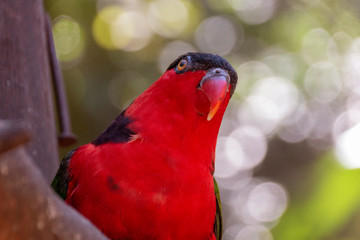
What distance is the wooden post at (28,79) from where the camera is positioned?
1.52 meters

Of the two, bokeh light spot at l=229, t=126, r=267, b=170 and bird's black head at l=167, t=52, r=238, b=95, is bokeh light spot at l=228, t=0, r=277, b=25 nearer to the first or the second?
bokeh light spot at l=229, t=126, r=267, b=170

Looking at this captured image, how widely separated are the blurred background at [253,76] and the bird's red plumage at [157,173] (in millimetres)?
1949

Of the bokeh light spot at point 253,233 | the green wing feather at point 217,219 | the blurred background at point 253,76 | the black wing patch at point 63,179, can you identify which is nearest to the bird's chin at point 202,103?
the green wing feather at point 217,219

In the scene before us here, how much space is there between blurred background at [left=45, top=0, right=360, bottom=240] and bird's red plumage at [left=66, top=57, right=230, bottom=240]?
6.39ft

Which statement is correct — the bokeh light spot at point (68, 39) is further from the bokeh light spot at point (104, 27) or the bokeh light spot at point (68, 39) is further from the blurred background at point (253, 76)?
the bokeh light spot at point (104, 27)

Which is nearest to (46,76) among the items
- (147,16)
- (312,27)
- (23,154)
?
(23,154)

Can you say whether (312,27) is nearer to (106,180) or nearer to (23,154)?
A: (106,180)

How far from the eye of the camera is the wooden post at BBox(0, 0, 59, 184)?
1516mm

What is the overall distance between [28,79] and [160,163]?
1.97ft

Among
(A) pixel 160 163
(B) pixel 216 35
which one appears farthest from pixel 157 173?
(B) pixel 216 35

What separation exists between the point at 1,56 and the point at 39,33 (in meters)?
0.19

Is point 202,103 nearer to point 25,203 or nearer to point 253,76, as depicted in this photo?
point 25,203

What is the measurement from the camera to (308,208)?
3.08 metres

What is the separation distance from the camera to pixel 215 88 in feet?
4.55
